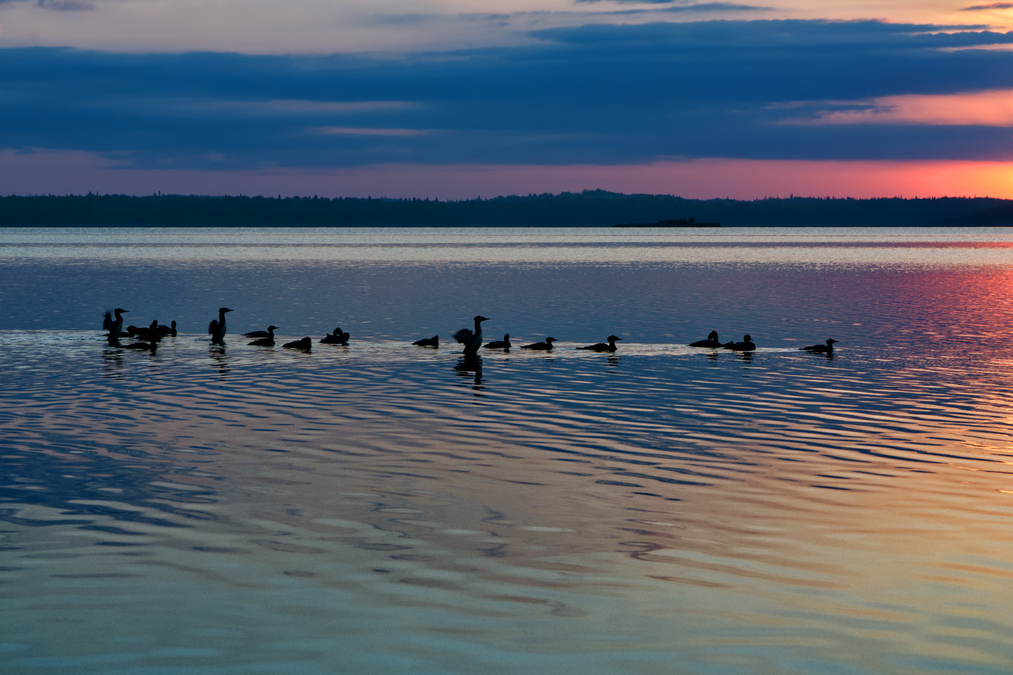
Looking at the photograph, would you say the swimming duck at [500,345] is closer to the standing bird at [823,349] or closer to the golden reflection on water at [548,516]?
the golden reflection on water at [548,516]

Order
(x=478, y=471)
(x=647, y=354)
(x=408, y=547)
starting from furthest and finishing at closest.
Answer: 1. (x=647, y=354)
2. (x=478, y=471)
3. (x=408, y=547)

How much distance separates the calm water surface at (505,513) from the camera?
10328 mm

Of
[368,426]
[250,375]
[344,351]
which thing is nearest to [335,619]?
[368,426]

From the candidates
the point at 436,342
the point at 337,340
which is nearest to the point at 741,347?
the point at 436,342

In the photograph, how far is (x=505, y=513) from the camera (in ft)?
49.0

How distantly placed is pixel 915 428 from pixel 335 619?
15.4 meters

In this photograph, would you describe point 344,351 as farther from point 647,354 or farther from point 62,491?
point 62,491

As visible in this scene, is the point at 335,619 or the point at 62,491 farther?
the point at 62,491

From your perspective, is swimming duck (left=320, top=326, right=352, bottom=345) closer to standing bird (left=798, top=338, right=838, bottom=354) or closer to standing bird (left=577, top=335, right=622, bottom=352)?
standing bird (left=577, top=335, right=622, bottom=352)

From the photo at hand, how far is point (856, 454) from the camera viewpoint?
19.3 meters

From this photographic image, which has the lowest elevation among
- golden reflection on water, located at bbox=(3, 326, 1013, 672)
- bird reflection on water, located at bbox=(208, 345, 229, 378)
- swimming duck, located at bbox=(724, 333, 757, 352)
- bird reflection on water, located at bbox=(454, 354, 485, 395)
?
golden reflection on water, located at bbox=(3, 326, 1013, 672)

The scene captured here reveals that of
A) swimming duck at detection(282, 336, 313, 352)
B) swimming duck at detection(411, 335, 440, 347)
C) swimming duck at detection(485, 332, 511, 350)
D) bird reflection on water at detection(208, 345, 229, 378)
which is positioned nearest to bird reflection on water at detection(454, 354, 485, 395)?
swimming duck at detection(485, 332, 511, 350)

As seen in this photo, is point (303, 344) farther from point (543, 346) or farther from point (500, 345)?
point (543, 346)

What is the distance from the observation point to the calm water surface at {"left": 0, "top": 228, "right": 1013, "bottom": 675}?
10.3 m
